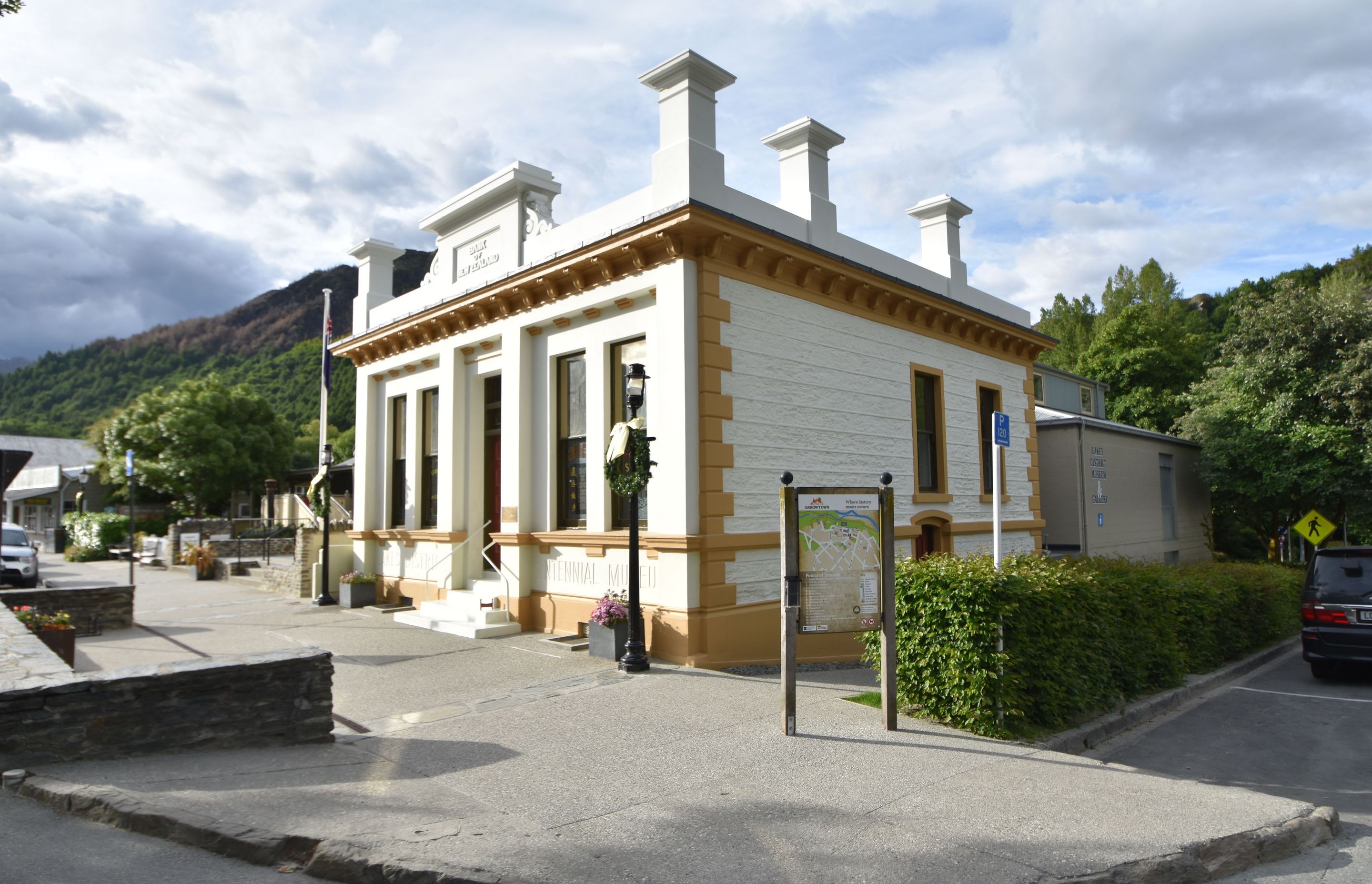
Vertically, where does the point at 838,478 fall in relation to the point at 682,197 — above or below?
below

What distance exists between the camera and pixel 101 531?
1297 inches

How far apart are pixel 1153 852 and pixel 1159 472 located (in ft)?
71.5

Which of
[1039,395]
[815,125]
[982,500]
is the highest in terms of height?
[815,125]

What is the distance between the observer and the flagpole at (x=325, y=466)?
1656 cm

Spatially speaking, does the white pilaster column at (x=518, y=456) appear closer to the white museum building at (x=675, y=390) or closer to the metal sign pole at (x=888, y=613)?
the white museum building at (x=675, y=390)

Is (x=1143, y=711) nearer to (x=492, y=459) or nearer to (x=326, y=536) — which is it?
(x=492, y=459)

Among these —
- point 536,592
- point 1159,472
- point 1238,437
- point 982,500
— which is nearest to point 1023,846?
point 536,592

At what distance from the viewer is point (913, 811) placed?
17.4 ft

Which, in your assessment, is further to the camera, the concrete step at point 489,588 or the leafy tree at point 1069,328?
the leafy tree at point 1069,328

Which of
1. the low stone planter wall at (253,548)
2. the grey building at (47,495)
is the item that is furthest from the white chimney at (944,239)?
the grey building at (47,495)

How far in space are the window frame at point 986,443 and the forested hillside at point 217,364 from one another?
62004 mm

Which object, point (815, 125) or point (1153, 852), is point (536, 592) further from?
point (1153, 852)

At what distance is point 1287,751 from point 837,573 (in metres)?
4.68

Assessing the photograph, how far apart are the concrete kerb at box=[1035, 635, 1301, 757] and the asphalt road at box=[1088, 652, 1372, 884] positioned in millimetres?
107
